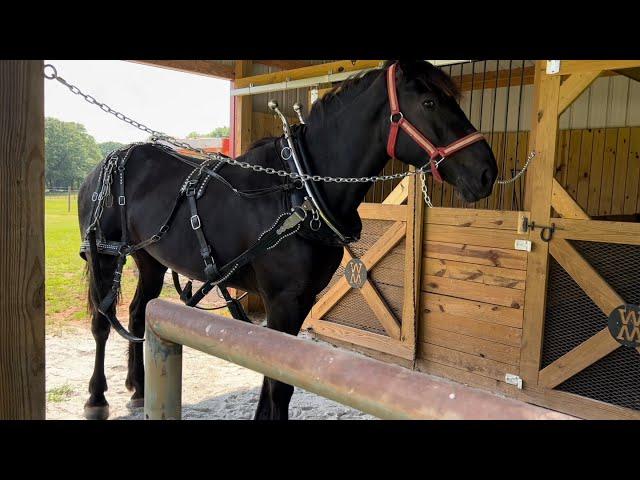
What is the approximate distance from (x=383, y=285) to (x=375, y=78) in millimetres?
2400

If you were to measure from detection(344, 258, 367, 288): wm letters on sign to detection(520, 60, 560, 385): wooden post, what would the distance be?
5.19 ft

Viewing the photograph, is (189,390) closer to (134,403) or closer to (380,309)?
(134,403)

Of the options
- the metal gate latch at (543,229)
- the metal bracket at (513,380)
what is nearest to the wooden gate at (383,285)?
the metal bracket at (513,380)

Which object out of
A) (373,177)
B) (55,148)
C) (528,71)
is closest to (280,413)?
(373,177)

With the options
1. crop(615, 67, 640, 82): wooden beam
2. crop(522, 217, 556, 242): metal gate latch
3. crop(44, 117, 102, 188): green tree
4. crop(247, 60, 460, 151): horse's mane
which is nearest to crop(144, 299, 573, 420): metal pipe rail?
crop(247, 60, 460, 151): horse's mane

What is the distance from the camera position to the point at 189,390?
379 centimetres

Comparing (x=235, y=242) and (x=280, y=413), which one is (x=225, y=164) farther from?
(x=280, y=413)

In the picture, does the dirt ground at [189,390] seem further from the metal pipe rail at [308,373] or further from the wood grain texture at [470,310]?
the metal pipe rail at [308,373]

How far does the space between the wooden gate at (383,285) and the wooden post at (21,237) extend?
3.03 m

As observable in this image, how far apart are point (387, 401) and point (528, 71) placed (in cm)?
542

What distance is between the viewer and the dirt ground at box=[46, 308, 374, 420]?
3.42m

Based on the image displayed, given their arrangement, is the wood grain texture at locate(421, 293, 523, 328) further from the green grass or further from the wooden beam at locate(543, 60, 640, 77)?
the green grass

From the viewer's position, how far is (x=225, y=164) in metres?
2.85

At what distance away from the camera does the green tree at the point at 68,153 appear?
1061 inches
